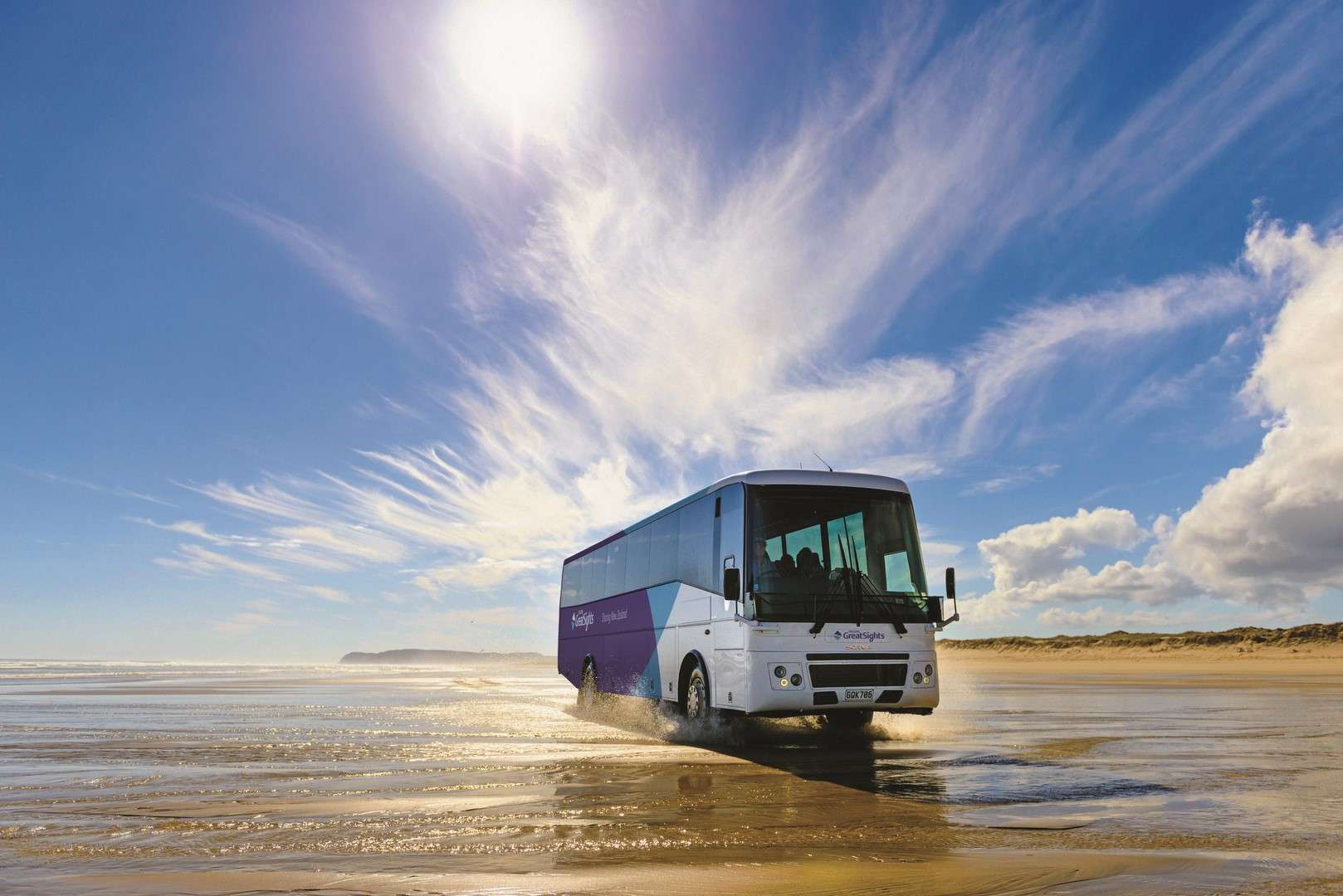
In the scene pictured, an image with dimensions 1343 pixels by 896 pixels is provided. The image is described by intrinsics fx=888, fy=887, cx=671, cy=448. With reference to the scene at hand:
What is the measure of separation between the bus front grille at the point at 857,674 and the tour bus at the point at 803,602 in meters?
0.01

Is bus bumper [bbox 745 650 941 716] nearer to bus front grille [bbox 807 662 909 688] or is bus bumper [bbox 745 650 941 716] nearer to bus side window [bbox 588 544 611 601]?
bus front grille [bbox 807 662 909 688]

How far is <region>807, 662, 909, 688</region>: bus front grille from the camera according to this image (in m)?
10.9

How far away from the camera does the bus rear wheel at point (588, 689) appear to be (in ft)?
62.0

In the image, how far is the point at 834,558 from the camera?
11.7 meters

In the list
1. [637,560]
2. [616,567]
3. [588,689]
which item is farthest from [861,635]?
[588,689]

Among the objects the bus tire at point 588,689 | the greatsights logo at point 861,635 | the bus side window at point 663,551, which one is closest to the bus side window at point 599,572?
the bus tire at point 588,689

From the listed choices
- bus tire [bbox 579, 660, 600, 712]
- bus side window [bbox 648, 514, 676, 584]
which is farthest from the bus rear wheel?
bus side window [bbox 648, 514, 676, 584]

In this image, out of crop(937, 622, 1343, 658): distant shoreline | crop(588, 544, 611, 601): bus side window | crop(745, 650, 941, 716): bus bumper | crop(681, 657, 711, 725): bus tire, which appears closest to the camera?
crop(745, 650, 941, 716): bus bumper

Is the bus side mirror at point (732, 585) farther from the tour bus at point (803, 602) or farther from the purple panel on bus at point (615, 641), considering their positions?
the purple panel on bus at point (615, 641)

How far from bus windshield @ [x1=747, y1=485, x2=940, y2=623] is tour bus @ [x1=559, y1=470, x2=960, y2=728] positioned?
0.01m

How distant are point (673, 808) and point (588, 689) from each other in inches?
514

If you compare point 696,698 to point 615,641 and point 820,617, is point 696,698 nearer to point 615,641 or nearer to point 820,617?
point 820,617

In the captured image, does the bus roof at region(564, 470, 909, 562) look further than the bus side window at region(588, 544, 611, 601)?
No

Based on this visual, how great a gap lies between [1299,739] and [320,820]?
40.7 ft
